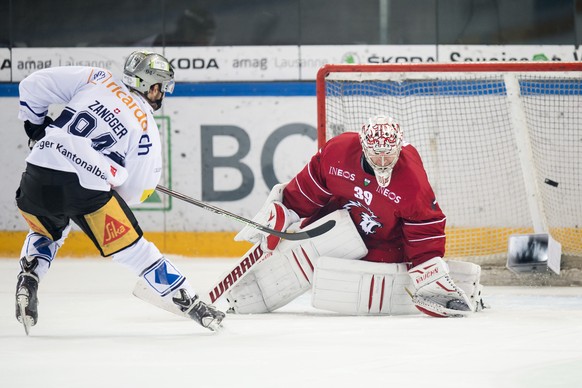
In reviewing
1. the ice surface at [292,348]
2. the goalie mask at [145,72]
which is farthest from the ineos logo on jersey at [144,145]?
the ice surface at [292,348]

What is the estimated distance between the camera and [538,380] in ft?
9.53

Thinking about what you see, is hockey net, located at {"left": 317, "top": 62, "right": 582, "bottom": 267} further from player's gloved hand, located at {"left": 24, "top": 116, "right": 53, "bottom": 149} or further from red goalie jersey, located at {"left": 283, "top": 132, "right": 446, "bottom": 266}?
player's gloved hand, located at {"left": 24, "top": 116, "right": 53, "bottom": 149}

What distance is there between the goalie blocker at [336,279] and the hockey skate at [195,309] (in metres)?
0.73

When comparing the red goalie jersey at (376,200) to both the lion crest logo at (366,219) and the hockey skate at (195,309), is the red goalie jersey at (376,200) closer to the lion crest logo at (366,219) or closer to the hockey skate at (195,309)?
the lion crest logo at (366,219)

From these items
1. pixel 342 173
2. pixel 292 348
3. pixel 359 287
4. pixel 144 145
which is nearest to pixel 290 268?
pixel 359 287

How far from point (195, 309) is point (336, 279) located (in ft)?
2.64

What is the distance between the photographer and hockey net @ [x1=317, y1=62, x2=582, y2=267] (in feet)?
20.3

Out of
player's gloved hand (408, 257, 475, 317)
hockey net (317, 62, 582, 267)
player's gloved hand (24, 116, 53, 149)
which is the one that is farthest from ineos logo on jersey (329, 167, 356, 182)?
hockey net (317, 62, 582, 267)

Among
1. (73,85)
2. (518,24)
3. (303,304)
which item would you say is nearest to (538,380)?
(73,85)

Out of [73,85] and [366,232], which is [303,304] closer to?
[366,232]

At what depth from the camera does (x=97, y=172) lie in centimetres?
373

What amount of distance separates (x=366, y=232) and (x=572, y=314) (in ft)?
2.82

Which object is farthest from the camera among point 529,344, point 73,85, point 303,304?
point 303,304

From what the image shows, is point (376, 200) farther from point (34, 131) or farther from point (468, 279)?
point (34, 131)
